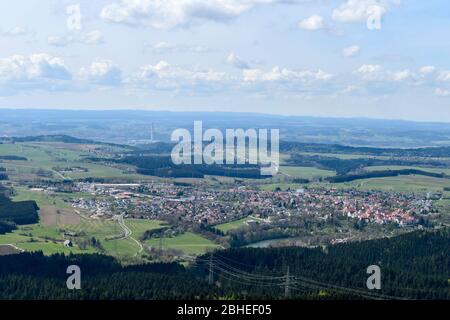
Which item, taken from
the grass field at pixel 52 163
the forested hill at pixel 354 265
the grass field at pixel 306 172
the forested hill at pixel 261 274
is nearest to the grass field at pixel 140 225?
the forested hill at pixel 261 274

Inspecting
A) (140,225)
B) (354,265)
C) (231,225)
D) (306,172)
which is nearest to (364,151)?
(306,172)

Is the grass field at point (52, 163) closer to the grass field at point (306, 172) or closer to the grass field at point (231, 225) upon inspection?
the grass field at point (306, 172)

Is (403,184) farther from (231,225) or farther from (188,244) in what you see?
(188,244)

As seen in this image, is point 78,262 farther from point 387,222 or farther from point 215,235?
point 387,222

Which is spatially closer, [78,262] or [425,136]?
[78,262]
